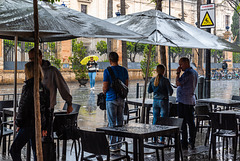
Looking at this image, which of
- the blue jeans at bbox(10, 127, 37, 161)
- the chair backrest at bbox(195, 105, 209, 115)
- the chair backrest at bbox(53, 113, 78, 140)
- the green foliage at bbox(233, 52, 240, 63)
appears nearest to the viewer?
the blue jeans at bbox(10, 127, 37, 161)

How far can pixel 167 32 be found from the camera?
8.18 metres

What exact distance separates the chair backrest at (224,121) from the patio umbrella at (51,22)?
101 inches

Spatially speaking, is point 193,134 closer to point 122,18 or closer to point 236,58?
point 122,18

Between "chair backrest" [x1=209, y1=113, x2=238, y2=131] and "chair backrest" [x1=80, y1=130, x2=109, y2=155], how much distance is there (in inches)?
124

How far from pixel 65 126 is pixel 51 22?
2.16m

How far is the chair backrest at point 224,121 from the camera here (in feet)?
25.9

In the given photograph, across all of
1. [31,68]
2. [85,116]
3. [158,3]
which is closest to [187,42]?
[31,68]

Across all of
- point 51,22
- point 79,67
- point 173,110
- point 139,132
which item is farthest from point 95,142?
point 79,67

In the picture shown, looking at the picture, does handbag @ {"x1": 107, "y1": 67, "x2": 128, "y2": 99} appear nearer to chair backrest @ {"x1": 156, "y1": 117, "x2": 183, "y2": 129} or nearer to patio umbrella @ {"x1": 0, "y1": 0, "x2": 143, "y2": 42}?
chair backrest @ {"x1": 156, "y1": 117, "x2": 183, "y2": 129}

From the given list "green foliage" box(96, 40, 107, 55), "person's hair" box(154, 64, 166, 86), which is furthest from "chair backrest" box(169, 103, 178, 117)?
"green foliage" box(96, 40, 107, 55)

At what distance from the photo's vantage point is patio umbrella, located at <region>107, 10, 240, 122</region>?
7.91 m

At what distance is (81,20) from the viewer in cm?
638

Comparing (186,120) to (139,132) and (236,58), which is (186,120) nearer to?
(139,132)

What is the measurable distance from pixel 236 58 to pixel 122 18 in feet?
194
